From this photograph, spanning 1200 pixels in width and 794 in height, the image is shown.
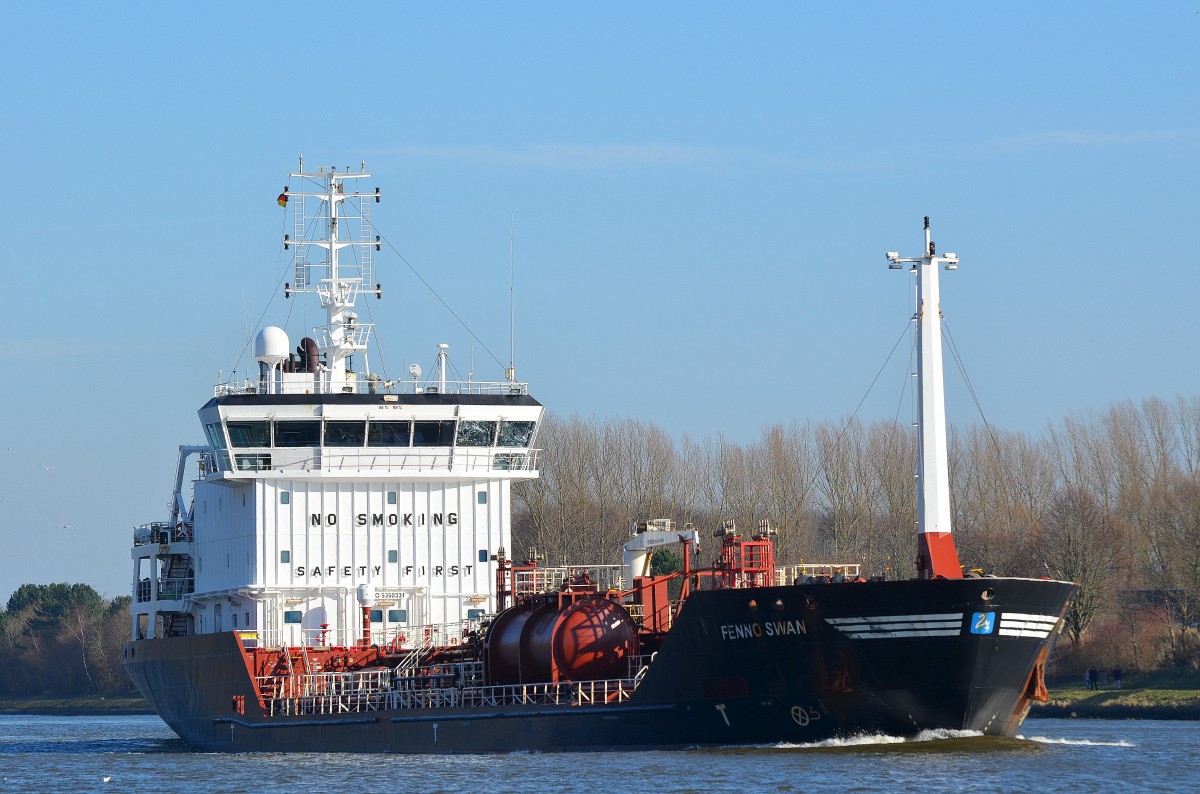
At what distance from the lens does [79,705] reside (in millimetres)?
88625

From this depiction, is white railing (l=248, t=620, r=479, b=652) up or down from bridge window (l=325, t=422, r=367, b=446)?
down

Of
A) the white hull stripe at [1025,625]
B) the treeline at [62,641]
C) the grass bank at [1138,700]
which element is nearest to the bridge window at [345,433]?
the white hull stripe at [1025,625]

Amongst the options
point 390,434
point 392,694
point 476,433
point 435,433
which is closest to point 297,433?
point 390,434

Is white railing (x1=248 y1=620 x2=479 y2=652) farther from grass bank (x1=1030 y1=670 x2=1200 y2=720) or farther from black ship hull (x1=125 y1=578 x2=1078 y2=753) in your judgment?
grass bank (x1=1030 y1=670 x2=1200 y2=720)

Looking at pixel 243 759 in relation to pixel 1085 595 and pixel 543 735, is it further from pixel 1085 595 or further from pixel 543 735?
pixel 1085 595

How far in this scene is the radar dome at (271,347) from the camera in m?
38.7

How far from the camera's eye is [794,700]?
27.6 m

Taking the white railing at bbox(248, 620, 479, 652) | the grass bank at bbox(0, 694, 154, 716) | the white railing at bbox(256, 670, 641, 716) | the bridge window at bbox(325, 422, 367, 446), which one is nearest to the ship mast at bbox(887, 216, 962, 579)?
the white railing at bbox(256, 670, 641, 716)

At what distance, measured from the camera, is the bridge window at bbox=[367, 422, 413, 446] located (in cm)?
3650

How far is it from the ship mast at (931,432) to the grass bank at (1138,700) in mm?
22952

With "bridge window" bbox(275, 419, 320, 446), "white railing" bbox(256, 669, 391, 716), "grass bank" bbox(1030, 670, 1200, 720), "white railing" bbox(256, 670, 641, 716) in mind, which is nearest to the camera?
"white railing" bbox(256, 670, 641, 716)

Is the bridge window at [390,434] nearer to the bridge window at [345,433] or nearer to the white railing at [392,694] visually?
the bridge window at [345,433]

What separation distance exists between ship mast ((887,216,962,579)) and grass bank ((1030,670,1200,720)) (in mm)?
22952

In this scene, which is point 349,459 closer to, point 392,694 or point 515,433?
point 515,433
